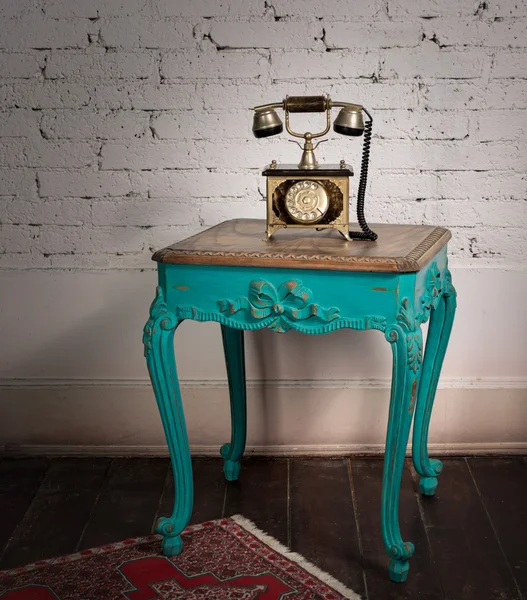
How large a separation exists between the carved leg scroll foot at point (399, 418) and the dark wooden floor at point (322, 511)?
0.09 m

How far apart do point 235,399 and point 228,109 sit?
101 cm

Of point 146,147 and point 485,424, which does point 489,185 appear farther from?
point 146,147

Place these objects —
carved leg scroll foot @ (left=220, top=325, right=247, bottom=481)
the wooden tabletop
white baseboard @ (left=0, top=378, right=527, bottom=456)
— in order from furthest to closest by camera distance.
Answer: white baseboard @ (left=0, top=378, right=527, bottom=456) < carved leg scroll foot @ (left=220, top=325, right=247, bottom=481) < the wooden tabletop

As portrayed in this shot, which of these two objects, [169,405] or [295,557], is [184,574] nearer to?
[295,557]

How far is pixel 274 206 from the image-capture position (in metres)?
2.37

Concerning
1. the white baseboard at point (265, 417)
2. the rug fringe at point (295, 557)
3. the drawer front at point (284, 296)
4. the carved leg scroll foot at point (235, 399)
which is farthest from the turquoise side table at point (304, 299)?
the white baseboard at point (265, 417)

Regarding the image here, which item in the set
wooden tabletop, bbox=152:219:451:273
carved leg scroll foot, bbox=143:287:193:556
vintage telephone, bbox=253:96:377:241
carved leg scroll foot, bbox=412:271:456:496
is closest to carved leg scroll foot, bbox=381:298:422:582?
wooden tabletop, bbox=152:219:451:273

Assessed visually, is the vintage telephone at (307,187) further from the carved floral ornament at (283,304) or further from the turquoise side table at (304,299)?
the carved floral ornament at (283,304)

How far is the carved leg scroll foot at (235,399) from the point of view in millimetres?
2812

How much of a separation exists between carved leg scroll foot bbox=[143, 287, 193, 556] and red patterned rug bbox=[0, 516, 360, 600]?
92 mm

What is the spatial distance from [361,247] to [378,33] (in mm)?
955

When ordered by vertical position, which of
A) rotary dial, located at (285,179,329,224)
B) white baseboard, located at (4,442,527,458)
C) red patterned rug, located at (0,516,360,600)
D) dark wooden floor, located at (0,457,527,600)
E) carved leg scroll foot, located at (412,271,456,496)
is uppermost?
rotary dial, located at (285,179,329,224)

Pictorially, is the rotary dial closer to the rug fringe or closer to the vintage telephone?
the vintage telephone

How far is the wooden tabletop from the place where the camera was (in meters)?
2.11
